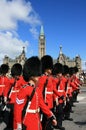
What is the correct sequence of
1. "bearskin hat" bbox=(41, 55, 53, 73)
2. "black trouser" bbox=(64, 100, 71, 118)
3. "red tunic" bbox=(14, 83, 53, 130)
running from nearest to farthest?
"red tunic" bbox=(14, 83, 53, 130), "bearskin hat" bbox=(41, 55, 53, 73), "black trouser" bbox=(64, 100, 71, 118)

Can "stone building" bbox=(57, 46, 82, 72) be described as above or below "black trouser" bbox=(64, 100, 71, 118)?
above

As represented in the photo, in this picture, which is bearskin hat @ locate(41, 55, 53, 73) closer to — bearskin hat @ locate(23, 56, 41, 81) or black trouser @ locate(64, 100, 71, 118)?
bearskin hat @ locate(23, 56, 41, 81)

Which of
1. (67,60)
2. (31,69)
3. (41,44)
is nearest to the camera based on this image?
(31,69)

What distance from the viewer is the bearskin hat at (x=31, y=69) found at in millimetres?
7037

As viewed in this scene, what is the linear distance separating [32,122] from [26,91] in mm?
530

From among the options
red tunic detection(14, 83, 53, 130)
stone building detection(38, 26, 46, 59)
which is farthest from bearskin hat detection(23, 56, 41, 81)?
stone building detection(38, 26, 46, 59)

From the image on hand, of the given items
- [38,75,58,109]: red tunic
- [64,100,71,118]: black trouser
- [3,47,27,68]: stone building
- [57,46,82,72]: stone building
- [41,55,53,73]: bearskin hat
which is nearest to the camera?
[38,75,58,109]: red tunic

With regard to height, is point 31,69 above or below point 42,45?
below

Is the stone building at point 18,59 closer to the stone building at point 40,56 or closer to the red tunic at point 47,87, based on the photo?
the stone building at point 40,56

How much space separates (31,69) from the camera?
7.16 m

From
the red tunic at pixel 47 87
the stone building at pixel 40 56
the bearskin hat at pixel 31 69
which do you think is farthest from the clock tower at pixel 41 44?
the bearskin hat at pixel 31 69

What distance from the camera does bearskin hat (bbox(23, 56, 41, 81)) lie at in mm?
7037

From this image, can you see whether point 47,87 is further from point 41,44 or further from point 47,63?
point 41,44

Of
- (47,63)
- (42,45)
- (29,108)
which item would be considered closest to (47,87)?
(47,63)
